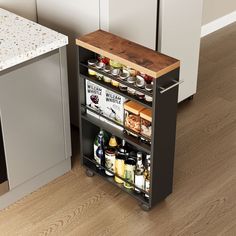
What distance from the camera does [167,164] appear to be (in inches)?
101

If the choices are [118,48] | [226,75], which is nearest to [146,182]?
[118,48]

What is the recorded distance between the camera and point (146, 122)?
8.04 ft

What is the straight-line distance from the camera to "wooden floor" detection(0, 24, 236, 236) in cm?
252

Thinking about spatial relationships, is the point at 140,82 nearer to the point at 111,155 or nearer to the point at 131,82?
the point at 131,82

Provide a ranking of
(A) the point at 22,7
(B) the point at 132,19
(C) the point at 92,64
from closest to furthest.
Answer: (C) the point at 92,64
(B) the point at 132,19
(A) the point at 22,7

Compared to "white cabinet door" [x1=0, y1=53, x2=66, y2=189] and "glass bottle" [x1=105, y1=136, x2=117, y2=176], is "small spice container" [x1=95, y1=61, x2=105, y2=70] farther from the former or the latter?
"glass bottle" [x1=105, y1=136, x2=117, y2=176]

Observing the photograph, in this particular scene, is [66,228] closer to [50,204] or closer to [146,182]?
[50,204]

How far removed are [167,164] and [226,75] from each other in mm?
1345

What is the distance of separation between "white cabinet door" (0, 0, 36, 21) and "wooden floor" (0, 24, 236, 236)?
0.76 meters

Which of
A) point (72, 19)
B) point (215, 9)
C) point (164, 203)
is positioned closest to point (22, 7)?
point (72, 19)

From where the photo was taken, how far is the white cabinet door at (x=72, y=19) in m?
2.71

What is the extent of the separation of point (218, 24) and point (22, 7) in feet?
6.40

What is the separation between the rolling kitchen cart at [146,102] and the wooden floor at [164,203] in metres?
0.08

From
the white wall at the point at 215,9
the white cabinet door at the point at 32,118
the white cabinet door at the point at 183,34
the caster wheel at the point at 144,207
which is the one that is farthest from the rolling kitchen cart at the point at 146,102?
the white wall at the point at 215,9
